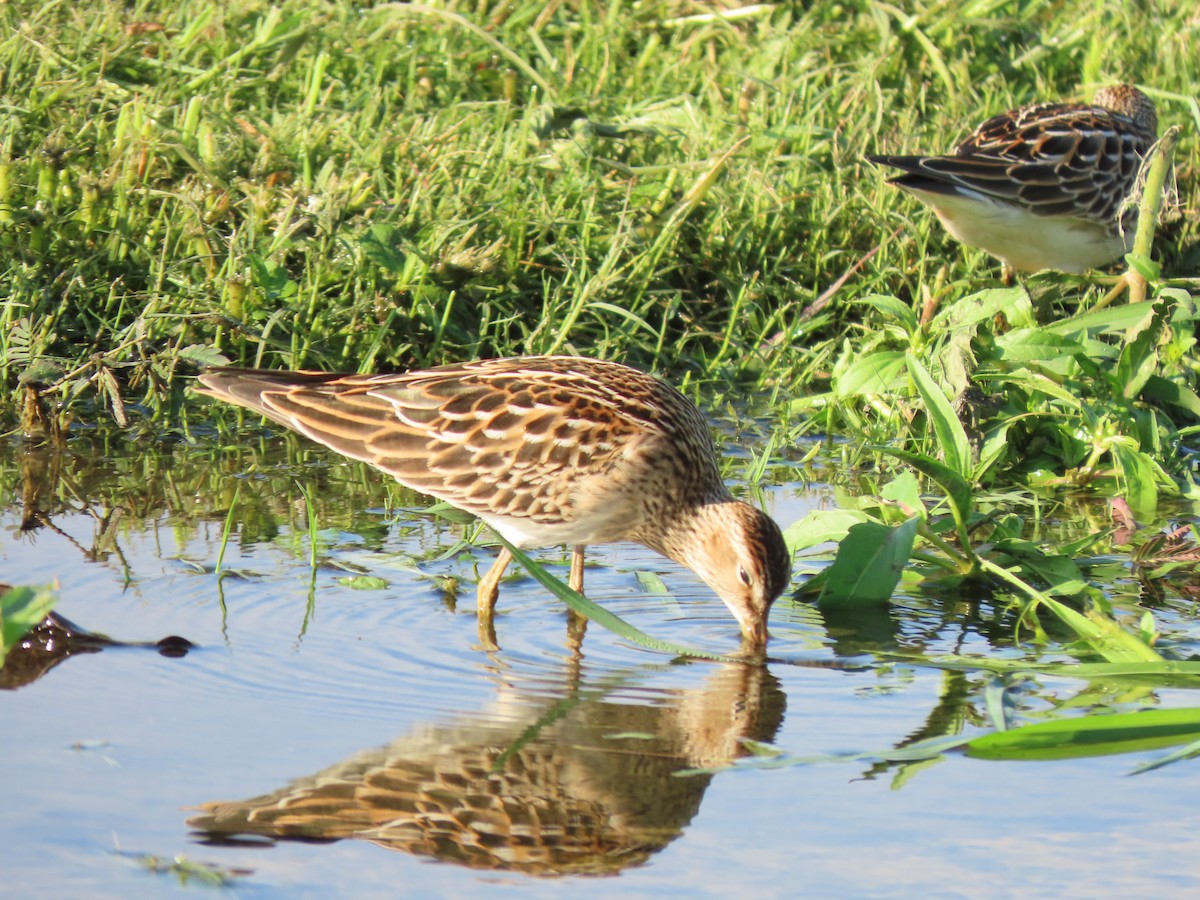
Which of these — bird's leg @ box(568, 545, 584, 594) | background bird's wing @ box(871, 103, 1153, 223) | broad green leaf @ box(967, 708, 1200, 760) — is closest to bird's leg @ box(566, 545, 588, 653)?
bird's leg @ box(568, 545, 584, 594)

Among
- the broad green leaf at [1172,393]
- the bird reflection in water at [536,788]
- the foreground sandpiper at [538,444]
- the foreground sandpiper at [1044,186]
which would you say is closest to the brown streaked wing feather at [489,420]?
the foreground sandpiper at [538,444]

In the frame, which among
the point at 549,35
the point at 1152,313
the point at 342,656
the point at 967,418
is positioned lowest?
the point at 342,656

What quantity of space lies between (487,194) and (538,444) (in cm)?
266

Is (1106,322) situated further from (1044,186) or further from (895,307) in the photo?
(1044,186)

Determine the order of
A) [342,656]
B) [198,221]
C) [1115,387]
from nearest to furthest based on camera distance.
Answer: [342,656]
[1115,387]
[198,221]

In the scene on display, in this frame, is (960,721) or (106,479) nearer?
(960,721)

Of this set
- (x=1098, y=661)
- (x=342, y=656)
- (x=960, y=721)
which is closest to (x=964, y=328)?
(x=1098, y=661)

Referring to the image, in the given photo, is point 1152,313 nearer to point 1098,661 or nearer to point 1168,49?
point 1098,661

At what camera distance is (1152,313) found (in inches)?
287

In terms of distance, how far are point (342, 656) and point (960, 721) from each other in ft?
6.05

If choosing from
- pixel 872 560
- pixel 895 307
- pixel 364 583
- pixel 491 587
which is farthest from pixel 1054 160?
pixel 364 583

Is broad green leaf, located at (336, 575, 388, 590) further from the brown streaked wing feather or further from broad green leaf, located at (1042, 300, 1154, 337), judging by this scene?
broad green leaf, located at (1042, 300, 1154, 337)

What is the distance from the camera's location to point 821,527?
6.25 m

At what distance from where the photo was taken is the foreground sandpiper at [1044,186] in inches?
356
